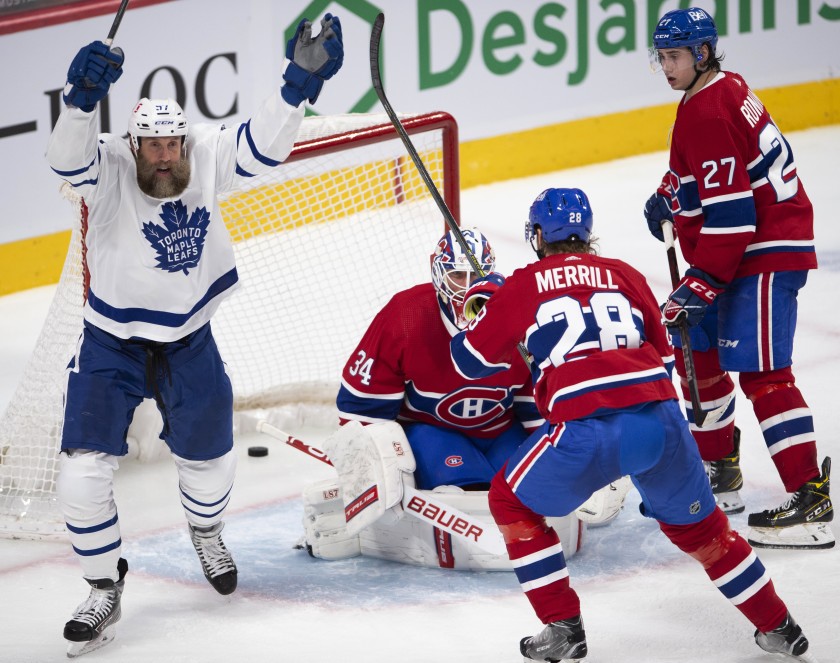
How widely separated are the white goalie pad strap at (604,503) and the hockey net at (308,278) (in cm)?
110

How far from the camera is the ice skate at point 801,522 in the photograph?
373 cm

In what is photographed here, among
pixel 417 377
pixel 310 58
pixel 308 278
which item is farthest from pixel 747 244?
pixel 308 278

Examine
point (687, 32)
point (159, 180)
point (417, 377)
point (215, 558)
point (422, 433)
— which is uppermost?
point (687, 32)

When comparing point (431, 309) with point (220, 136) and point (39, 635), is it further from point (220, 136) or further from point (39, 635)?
point (39, 635)

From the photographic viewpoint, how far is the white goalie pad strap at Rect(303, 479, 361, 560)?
3.73 metres

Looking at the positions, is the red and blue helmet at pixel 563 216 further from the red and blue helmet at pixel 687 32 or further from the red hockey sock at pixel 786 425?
the red hockey sock at pixel 786 425

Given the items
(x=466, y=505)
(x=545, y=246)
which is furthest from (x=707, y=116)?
(x=466, y=505)

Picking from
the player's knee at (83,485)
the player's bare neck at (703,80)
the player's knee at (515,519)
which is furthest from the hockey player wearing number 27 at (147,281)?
the player's bare neck at (703,80)

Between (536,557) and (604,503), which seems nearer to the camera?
(536,557)

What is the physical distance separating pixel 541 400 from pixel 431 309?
62 centimetres

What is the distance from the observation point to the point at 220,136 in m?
3.42

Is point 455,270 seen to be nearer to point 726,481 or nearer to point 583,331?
point 583,331

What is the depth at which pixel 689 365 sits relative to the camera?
12.5ft

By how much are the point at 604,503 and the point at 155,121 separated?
142cm
